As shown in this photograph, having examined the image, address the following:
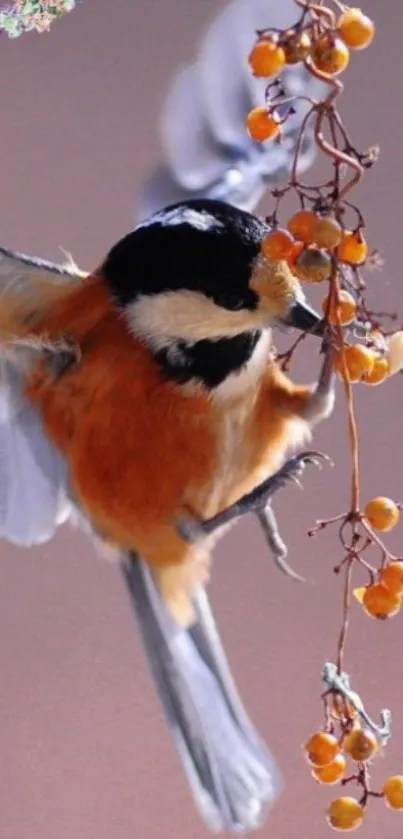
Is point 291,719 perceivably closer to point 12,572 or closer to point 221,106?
point 12,572

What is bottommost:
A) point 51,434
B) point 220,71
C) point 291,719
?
point 291,719

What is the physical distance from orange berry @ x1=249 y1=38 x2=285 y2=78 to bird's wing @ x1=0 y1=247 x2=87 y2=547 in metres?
0.24

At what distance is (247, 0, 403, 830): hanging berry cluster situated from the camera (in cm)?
32

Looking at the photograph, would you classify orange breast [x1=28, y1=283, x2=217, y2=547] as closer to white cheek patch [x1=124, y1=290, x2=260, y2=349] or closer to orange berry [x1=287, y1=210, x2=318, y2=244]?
white cheek patch [x1=124, y1=290, x2=260, y2=349]

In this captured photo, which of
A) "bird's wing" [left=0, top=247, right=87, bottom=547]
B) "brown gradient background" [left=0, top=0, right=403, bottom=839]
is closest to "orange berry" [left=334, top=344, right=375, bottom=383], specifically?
"bird's wing" [left=0, top=247, right=87, bottom=547]

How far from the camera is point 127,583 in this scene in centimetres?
67

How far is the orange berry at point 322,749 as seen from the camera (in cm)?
42

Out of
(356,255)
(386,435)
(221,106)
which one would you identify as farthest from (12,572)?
(356,255)

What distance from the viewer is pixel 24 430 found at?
0.59 metres

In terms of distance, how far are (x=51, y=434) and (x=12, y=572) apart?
364mm

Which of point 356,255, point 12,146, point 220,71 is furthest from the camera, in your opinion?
point 12,146

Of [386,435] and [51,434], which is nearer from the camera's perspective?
[51,434]

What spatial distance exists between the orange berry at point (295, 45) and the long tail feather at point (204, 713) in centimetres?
37

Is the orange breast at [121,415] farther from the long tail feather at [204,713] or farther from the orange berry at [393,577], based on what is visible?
the orange berry at [393,577]
